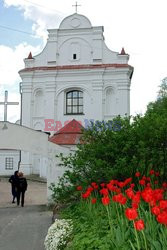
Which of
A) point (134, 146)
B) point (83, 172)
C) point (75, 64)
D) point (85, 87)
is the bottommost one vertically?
point (83, 172)

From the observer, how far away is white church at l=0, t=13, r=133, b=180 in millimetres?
25859

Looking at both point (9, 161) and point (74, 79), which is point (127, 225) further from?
point (9, 161)

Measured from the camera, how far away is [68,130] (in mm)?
15523

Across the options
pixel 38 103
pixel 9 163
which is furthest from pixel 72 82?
pixel 9 163

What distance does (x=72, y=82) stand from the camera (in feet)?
86.6

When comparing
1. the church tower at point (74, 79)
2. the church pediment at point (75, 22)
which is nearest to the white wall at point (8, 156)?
the church tower at point (74, 79)

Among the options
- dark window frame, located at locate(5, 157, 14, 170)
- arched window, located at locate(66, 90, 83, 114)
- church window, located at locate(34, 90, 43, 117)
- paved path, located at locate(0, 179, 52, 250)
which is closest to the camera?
paved path, located at locate(0, 179, 52, 250)

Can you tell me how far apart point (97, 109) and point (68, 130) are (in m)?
10.5

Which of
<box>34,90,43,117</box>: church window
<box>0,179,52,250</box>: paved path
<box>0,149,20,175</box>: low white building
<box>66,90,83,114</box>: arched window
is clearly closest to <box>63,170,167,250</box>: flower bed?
<box>0,179,52,250</box>: paved path

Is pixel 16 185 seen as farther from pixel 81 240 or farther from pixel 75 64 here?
pixel 75 64

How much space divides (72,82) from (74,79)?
286mm

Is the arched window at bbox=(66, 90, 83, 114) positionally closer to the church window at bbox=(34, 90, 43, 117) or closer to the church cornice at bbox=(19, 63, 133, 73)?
the church cornice at bbox=(19, 63, 133, 73)

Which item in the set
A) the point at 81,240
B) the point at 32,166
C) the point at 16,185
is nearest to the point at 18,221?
the point at 16,185

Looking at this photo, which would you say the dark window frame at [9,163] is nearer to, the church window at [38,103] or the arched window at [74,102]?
the church window at [38,103]
